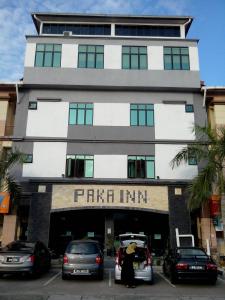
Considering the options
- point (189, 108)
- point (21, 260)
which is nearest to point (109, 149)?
point (189, 108)

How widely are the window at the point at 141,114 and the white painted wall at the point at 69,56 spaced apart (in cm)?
578

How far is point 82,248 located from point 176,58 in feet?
59.0

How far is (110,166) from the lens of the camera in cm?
2319

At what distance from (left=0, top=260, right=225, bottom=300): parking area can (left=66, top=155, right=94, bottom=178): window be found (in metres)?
9.56

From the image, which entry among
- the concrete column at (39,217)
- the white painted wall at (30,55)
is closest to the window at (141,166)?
the concrete column at (39,217)

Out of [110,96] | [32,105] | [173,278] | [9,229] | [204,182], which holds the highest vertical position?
[110,96]

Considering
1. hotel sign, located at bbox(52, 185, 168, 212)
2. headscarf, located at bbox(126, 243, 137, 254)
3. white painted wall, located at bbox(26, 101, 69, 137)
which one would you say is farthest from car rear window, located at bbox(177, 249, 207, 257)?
white painted wall, located at bbox(26, 101, 69, 137)

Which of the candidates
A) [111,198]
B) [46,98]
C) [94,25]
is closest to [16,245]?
[111,198]

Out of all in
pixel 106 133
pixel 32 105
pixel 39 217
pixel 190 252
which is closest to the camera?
pixel 190 252

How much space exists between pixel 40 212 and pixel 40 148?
15.7ft

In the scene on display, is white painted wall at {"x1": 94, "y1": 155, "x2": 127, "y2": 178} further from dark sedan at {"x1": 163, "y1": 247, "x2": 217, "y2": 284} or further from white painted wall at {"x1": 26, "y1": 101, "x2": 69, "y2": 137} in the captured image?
dark sedan at {"x1": 163, "y1": 247, "x2": 217, "y2": 284}

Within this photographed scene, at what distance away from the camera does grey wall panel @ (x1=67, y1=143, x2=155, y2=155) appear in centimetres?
2352

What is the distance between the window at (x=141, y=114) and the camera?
79.4ft

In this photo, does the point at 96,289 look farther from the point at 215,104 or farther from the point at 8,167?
the point at 215,104
